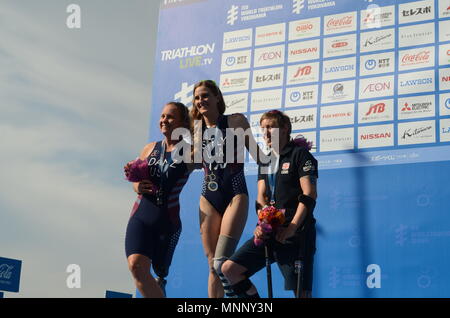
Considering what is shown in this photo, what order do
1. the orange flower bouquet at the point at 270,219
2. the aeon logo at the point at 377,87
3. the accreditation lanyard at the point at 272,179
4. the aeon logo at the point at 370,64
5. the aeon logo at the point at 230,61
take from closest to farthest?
1. the orange flower bouquet at the point at 270,219
2. the accreditation lanyard at the point at 272,179
3. the aeon logo at the point at 377,87
4. the aeon logo at the point at 370,64
5. the aeon logo at the point at 230,61

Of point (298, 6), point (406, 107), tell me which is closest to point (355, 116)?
point (406, 107)

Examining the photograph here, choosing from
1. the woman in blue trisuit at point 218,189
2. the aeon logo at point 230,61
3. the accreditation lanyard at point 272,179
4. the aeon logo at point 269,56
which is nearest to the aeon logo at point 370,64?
the aeon logo at point 269,56

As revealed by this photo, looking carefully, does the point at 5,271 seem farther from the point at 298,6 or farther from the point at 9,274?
the point at 298,6

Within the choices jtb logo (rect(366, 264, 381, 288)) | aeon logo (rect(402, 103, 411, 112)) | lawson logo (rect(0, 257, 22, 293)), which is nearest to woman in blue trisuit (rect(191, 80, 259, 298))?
jtb logo (rect(366, 264, 381, 288))

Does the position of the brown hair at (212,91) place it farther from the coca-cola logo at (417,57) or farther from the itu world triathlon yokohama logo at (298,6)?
the itu world triathlon yokohama logo at (298,6)

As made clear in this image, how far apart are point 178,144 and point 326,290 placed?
3.26 meters

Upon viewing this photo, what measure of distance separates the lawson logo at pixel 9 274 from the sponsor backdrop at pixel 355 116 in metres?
3.97

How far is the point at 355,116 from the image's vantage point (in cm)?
827

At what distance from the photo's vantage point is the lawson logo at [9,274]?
11391 mm

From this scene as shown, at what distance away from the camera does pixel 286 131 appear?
19.3 ft

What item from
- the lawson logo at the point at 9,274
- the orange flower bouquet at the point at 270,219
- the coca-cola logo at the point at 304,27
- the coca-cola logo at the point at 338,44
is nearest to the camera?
the orange flower bouquet at the point at 270,219

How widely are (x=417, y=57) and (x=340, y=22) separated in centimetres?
127

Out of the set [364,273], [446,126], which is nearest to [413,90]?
[446,126]
